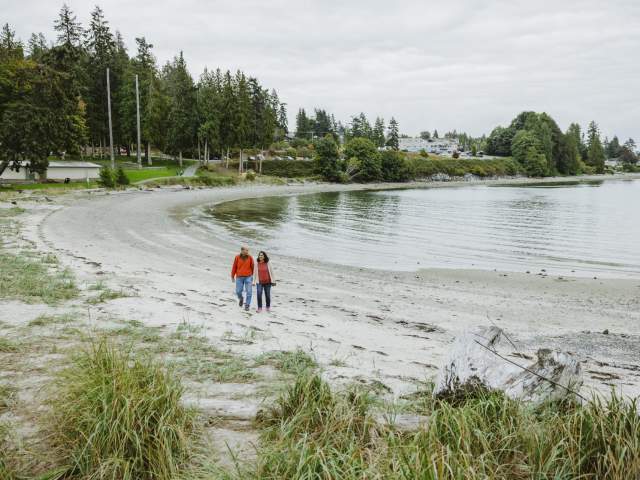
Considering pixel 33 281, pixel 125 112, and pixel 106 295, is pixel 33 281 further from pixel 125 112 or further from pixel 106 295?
pixel 125 112

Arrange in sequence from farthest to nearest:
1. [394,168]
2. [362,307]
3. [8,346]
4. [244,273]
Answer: [394,168] → [362,307] → [244,273] → [8,346]

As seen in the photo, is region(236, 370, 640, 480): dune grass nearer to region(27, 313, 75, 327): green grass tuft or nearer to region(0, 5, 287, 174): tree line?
region(27, 313, 75, 327): green grass tuft

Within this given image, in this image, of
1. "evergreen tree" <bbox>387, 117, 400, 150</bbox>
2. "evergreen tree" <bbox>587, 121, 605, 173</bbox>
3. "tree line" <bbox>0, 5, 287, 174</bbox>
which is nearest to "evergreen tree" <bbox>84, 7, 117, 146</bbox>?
"tree line" <bbox>0, 5, 287, 174</bbox>

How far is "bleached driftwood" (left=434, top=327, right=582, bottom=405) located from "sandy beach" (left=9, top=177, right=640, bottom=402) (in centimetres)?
107

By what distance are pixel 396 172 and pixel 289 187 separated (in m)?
40.1

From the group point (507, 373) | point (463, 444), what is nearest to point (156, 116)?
point (507, 373)

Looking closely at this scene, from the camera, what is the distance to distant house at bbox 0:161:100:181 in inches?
1989

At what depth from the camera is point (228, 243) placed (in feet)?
82.2

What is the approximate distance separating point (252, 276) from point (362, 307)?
10.8 feet

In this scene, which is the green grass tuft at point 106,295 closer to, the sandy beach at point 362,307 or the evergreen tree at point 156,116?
the sandy beach at point 362,307

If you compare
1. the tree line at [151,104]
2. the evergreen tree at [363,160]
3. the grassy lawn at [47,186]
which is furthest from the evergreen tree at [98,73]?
the evergreen tree at [363,160]

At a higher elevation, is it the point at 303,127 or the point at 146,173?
the point at 303,127

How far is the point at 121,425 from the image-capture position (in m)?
4.23

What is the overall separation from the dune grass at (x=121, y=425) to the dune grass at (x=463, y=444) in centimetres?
78
